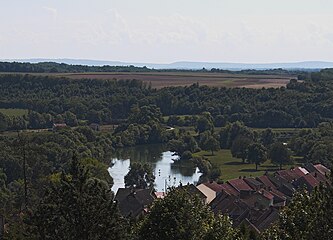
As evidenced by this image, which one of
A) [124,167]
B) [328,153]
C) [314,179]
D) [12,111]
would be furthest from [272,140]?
[12,111]

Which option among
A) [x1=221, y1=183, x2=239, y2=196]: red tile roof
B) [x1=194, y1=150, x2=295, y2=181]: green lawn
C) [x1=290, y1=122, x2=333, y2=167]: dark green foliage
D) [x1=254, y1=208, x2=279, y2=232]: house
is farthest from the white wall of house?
[x1=290, y1=122, x2=333, y2=167]: dark green foliage

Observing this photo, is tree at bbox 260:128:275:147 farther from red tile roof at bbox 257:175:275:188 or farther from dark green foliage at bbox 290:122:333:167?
red tile roof at bbox 257:175:275:188

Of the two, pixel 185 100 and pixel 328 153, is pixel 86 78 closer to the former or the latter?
pixel 185 100

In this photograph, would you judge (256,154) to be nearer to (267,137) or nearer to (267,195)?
(267,137)

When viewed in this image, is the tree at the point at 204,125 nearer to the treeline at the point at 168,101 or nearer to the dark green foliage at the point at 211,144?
the treeline at the point at 168,101

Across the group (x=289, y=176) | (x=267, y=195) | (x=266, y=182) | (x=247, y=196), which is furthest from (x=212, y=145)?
(x=247, y=196)

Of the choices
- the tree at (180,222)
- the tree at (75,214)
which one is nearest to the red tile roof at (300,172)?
the tree at (180,222)
